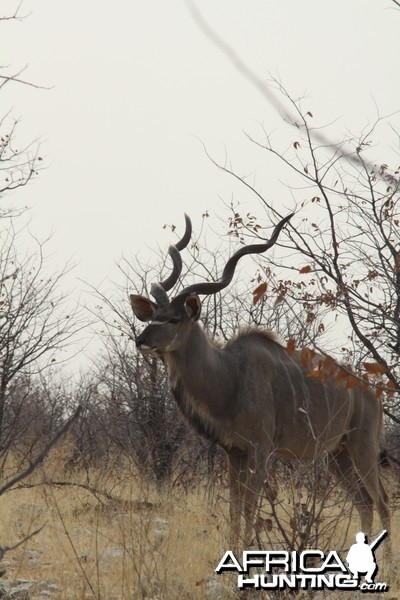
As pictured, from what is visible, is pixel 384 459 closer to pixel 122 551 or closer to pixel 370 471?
pixel 370 471

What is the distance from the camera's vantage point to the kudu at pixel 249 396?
19.7 feet

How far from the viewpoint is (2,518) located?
6121 mm

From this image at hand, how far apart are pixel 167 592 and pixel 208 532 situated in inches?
64.8

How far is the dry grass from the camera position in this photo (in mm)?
3963

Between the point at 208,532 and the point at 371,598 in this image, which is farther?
the point at 208,532

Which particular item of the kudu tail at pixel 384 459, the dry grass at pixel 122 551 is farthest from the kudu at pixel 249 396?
the dry grass at pixel 122 551

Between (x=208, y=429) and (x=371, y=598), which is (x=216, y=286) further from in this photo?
(x=371, y=598)

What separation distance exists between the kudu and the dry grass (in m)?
0.50

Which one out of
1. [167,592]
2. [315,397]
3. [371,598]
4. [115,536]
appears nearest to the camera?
[167,592]

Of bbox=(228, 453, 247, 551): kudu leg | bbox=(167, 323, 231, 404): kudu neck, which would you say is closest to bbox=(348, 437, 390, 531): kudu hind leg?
bbox=(228, 453, 247, 551): kudu leg

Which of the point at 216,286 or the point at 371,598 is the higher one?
the point at 216,286

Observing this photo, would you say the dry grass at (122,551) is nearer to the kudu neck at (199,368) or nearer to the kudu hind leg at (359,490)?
the kudu hind leg at (359,490)

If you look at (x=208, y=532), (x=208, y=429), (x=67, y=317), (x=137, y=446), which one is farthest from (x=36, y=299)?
(x=208, y=532)

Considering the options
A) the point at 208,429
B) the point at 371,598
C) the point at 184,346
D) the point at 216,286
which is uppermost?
the point at 216,286
